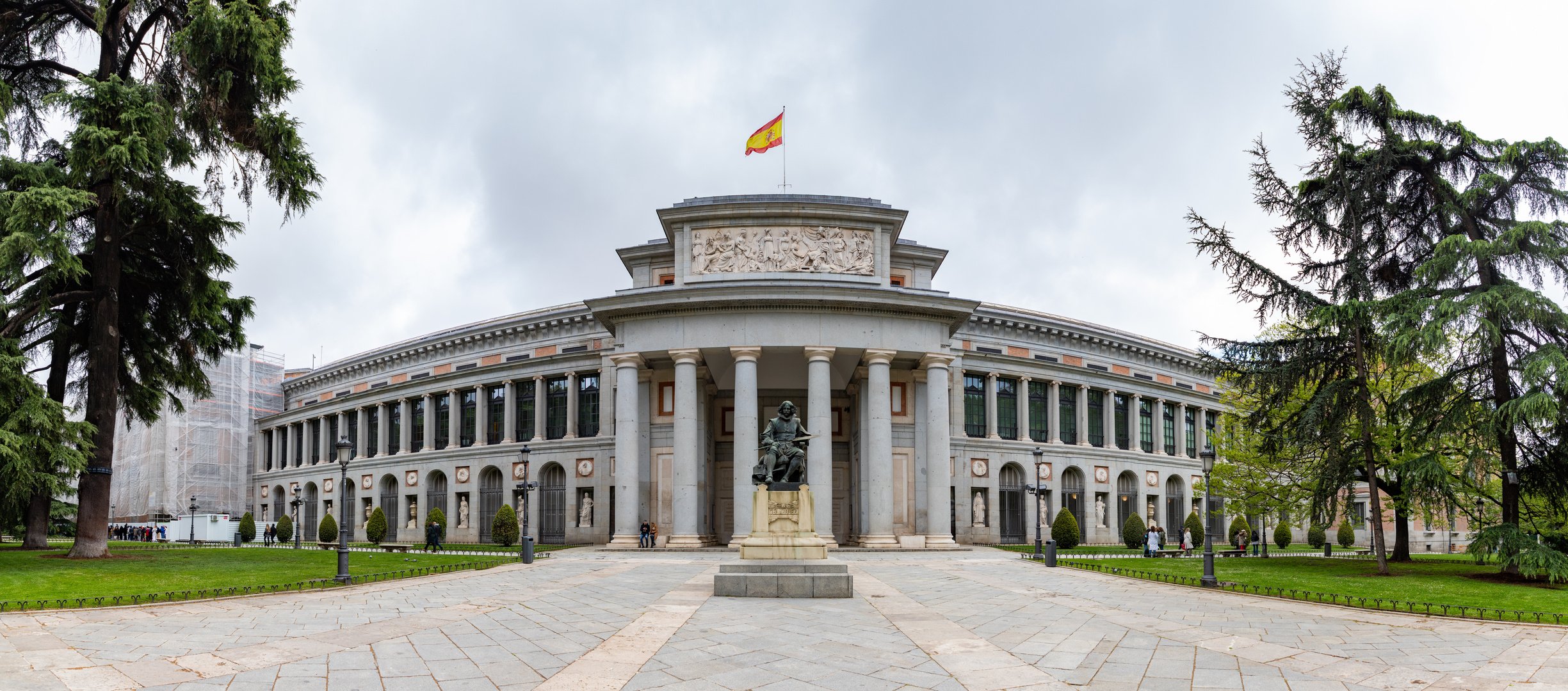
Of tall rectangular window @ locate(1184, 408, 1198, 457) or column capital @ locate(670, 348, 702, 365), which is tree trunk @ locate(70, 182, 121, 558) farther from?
tall rectangular window @ locate(1184, 408, 1198, 457)

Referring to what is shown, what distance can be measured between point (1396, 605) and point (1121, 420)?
47.5 metres

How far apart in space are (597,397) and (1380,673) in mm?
49689

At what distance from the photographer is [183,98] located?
28375 mm

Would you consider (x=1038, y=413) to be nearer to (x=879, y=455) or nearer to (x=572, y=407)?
(x=879, y=455)

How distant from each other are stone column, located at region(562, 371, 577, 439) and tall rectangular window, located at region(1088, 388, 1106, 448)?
31.7m

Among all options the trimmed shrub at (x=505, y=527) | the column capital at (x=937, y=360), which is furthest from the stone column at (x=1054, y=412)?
the trimmed shrub at (x=505, y=527)

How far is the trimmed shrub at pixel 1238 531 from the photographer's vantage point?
152ft

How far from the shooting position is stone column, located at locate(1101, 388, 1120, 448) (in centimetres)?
6150

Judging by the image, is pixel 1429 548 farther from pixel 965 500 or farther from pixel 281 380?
pixel 281 380

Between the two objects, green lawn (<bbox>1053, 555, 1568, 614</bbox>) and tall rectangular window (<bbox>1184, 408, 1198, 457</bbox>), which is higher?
tall rectangular window (<bbox>1184, 408, 1198, 457</bbox>)

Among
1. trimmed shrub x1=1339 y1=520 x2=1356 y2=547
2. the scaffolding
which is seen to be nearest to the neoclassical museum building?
the scaffolding

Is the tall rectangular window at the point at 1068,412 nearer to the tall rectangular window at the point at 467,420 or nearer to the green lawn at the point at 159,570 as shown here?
the tall rectangular window at the point at 467,420

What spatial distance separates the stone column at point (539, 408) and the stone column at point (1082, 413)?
32.3 m

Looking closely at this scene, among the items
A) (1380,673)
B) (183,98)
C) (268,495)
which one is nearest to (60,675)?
(1380,673)
